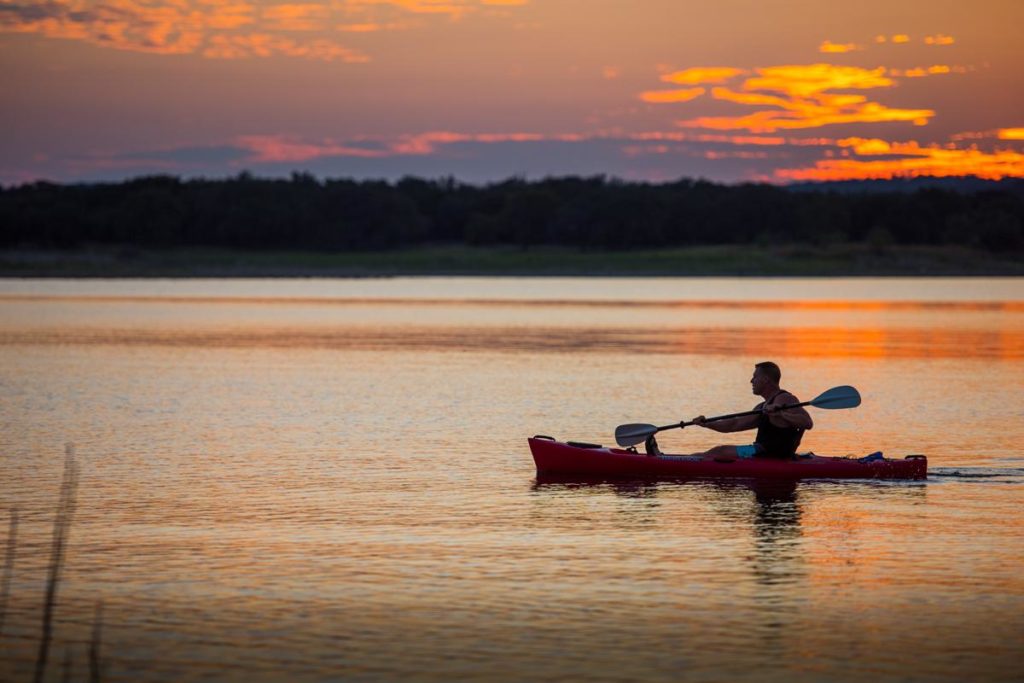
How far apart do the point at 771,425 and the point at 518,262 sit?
15027 cm

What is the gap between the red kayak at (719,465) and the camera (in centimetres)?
1947

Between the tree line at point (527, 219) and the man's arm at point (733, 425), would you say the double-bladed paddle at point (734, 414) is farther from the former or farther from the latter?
the tree line at point (527, 219)

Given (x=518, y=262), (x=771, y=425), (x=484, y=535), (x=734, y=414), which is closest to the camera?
(x=484, y=535)

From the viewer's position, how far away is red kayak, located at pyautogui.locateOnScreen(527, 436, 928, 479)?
19.5m

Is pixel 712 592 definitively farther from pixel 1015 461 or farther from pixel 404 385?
pixel 404 385

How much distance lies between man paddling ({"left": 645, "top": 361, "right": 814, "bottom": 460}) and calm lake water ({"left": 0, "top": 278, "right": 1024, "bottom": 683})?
17.9 inches

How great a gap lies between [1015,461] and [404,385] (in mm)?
16626

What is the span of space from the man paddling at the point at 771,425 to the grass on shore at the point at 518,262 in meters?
141

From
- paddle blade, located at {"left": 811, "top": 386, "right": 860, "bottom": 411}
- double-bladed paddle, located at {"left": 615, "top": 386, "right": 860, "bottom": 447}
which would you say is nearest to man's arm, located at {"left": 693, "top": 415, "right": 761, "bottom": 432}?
double-bladed paddle, located at {"left": 615, "top": 386, "right": 860, "bottom": 447}

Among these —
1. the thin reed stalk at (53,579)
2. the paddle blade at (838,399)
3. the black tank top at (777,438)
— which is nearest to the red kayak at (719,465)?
the black tank top at (777,438)

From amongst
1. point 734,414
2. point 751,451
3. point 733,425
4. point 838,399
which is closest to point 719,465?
point 751,451

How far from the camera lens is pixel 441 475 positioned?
2041cm

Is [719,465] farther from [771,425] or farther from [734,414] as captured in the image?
[734,414]

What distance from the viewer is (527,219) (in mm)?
173875
